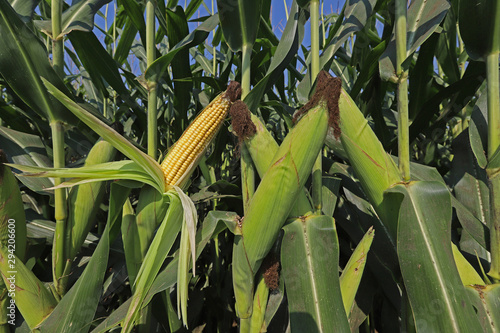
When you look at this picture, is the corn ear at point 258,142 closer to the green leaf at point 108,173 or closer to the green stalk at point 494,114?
the green leaf at point 108,173

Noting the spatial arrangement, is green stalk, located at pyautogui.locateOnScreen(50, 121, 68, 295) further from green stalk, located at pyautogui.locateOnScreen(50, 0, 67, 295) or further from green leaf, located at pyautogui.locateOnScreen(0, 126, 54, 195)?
green leaf, located at pyautogui.locateOnScreen(0, 126, 54, 195)

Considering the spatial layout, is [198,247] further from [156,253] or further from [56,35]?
[56,35]

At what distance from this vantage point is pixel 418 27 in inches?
60.6

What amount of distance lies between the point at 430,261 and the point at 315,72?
0.85 m

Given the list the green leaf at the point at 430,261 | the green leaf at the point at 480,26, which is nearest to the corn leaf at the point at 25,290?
the green leaf at the point at 430,261

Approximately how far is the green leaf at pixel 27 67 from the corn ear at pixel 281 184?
44.3 inches

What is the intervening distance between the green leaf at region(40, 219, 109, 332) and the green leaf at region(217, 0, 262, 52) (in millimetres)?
1079

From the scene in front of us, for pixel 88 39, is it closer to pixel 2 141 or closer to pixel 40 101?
pixel 40 101

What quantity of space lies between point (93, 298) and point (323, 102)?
1.27 metres

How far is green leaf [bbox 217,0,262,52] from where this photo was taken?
1.76 meters

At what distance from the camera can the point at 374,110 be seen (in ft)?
7.63

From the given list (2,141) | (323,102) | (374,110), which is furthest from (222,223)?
(2,141)

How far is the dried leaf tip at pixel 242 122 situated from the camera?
4.58 feet

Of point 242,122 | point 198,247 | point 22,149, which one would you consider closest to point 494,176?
point 242,122
